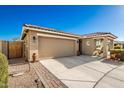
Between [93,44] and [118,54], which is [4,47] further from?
[118,54]

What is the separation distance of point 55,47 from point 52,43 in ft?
2.00

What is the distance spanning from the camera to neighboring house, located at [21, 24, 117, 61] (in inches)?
351

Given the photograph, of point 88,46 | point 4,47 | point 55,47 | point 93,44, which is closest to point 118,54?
point 93,44

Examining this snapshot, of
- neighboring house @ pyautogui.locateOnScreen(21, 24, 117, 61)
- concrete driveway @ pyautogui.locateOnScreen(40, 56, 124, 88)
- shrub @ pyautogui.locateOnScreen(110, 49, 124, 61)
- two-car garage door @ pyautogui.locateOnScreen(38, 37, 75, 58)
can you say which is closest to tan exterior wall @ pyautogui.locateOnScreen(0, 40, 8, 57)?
neighboring house @ pyautogui.locateOnScreen(21, 24, 117, 61)

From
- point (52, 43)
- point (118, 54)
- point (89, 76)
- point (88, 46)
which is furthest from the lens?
point (88, 46)

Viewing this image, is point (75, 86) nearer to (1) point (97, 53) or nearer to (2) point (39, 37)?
(2) point (39, 37)

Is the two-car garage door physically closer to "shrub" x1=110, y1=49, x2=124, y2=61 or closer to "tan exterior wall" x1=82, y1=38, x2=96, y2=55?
"tan exterior wall" x1=82, y1=38, x2=96, y2=55

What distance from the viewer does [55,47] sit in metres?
10.9
